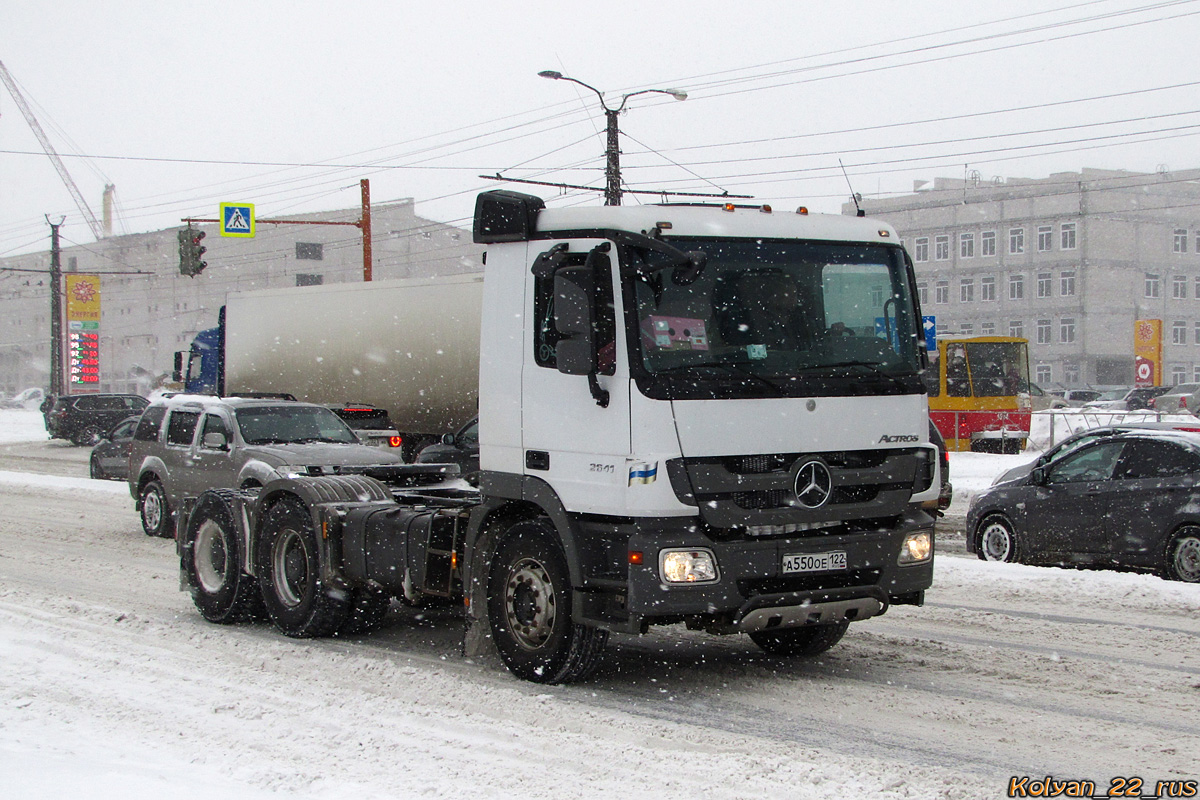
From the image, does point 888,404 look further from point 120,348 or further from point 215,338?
point 120,348

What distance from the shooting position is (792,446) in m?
6.72

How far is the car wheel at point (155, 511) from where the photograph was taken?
15.7 meters

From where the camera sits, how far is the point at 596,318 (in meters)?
6.55

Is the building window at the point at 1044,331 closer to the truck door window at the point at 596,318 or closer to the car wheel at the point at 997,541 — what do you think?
the car wheel at the point at 997,541

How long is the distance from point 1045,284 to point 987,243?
424 centimetres

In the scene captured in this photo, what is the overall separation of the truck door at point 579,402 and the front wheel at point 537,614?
396mm

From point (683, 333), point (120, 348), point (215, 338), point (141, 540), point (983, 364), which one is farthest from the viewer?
point (120, 348)

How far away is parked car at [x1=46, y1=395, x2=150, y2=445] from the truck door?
1391 inches

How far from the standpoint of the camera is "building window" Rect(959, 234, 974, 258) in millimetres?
72750

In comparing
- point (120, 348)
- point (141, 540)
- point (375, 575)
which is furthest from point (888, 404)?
point (120, 348)

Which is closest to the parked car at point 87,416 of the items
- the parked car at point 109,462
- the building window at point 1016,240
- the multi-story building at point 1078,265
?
the parked car at point 109,462

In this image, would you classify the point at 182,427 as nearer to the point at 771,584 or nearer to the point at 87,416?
the point at 771,584

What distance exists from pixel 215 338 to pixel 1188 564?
22.4 meters

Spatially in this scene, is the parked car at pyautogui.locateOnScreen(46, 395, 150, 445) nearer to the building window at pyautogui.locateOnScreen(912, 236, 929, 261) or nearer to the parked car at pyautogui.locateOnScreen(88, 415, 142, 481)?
the parked car at pyautogui.locateOnScreen(88, 415, 142, 481)
